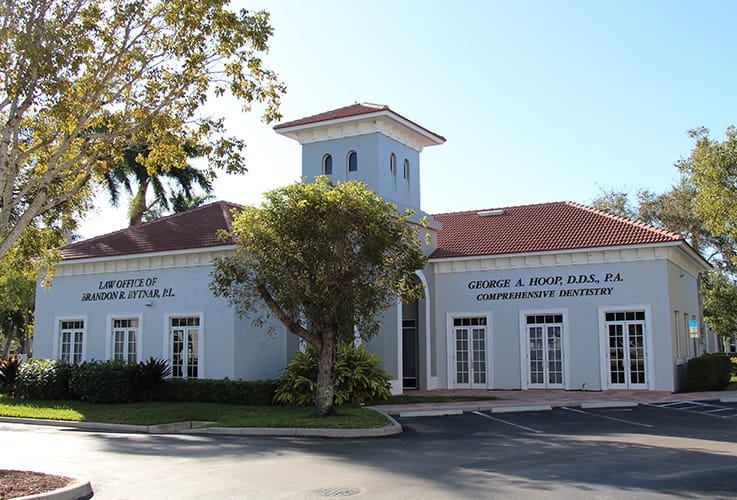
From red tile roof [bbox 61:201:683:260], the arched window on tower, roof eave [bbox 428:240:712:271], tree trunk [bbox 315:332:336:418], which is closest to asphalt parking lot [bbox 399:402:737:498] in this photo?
tree trunk [bbox 315:332:336:418]

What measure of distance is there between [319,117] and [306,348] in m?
8.72

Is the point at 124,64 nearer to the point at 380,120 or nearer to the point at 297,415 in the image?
the point at 297,415

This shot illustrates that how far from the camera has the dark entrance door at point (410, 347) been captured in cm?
2527

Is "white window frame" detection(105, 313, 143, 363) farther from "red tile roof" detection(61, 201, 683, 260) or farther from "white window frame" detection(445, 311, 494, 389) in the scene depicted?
"white window frame" detection(445, 311, 494, 389)

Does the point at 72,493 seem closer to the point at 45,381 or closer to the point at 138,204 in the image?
the point at 45,381

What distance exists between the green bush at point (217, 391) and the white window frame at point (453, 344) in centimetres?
768

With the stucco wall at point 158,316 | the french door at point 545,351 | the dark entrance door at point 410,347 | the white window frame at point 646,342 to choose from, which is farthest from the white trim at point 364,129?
the white window frame at point 646,342

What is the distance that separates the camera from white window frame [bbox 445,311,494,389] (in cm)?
2484

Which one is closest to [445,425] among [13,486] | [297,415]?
[297,415]

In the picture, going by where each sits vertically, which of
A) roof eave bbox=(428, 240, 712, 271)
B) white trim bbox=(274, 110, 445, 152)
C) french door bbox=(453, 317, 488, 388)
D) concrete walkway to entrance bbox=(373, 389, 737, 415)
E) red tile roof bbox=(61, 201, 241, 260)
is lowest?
concrete walkway to entrance bbox=(373, 389, 737, 415)

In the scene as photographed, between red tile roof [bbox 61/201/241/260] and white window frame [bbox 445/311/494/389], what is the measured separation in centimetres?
822

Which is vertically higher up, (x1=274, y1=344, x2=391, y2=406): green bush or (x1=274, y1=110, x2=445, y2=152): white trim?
(x1=274, y1=110, x2=445, y2=152): white trim

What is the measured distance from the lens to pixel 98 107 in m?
12.5

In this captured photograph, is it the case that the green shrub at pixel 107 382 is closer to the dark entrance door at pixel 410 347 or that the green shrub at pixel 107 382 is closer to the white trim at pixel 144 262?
the white trim at pixel 144 262
